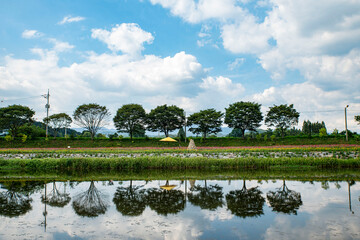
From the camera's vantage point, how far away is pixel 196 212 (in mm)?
8406

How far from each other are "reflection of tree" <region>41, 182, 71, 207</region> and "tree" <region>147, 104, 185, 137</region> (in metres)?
35.5

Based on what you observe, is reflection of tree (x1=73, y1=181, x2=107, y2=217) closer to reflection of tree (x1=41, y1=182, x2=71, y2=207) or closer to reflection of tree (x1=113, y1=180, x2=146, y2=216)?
reflection of tree (x1=41, y1=182, x2=71, y2=207)

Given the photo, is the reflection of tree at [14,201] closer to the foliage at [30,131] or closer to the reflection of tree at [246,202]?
the reflection of tree at [246,202]

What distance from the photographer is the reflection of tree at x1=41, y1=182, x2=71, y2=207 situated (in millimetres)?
9930

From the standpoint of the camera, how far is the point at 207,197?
1057 cm

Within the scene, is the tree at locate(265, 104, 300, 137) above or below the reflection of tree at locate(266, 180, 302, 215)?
above

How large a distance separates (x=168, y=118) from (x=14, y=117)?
26.7m

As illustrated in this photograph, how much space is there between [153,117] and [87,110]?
12.1 m

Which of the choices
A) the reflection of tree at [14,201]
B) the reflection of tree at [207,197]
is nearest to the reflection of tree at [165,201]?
the reflection of tree at [207,197]

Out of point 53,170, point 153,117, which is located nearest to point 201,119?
point 153,117

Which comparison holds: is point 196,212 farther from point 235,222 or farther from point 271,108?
point 271,108

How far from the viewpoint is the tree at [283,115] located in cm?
4402

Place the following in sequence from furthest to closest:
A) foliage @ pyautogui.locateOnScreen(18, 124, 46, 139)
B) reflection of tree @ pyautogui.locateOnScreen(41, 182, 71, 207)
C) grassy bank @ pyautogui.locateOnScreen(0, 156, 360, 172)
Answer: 1. foliage @ pyautogui.locateOnScreen(18, 124, 46, 139)
2. grassy bank @ pyautogui.locateOnScreen(0, 156, 360, 172)
3. reflection of tree @ pyautogui.locateOnScreen(41, 182, 71, 207)

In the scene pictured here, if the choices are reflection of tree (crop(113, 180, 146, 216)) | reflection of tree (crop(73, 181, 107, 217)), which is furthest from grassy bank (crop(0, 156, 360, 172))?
reflection of tree (crop(73, 181, 107, 217))
